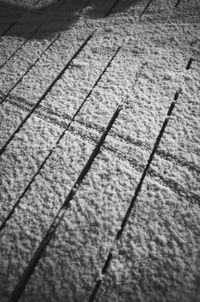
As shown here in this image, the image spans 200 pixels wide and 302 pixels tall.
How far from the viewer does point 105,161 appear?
1092 mm

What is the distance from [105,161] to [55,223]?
1.09 ft

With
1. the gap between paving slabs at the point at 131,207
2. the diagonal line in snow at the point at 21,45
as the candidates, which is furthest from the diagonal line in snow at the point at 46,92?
the gap between paving slabs at the point at 131,207

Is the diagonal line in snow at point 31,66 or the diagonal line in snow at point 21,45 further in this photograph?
the diagonal line in snow at point 21,45

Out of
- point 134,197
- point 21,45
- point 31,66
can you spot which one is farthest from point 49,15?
point 134,197

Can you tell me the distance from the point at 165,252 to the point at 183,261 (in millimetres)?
65

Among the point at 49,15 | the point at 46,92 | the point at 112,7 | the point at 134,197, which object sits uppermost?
the point at 112,7

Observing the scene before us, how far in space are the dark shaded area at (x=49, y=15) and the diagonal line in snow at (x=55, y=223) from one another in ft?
3.15

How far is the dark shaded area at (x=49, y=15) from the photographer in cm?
175

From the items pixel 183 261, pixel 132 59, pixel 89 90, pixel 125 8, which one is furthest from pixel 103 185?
pixel 125 8

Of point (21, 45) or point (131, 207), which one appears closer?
point (131, 207)

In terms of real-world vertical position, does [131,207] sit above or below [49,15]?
below

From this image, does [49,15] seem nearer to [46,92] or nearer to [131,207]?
[46,92]

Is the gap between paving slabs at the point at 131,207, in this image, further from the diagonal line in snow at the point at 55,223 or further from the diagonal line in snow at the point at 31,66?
the diagonal line in snow at the point at 31,66

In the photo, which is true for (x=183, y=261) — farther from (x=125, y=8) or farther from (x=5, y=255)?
(x=125, y=8)
